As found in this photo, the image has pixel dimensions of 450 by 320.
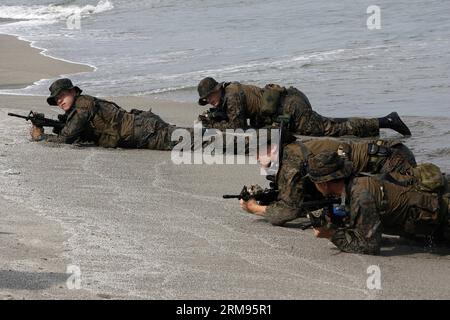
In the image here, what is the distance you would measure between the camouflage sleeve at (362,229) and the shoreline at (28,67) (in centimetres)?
1134

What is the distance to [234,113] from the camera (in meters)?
10.6

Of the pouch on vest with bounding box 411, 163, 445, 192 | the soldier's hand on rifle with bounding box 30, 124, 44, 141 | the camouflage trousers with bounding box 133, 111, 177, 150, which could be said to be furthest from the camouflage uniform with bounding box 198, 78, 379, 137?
the pouch on vest with bounding box 411, 163, 445, 192

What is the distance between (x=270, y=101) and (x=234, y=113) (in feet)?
1.45

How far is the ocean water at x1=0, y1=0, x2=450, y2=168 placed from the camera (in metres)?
14.2

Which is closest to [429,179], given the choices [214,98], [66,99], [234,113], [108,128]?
[234,113]

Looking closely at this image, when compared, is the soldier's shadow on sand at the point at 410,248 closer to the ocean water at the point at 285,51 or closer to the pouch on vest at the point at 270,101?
the ocean water at the point at 285,51

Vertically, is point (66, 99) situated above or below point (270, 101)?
above

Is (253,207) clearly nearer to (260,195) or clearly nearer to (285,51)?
(260,195)

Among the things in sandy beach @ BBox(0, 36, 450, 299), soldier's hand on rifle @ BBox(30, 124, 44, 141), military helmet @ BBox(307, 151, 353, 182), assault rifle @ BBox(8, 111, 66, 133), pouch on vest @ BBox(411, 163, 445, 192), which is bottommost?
sandy beach @ BBox(0, 36, 450, 299)

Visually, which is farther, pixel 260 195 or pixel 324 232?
pixel 260 195

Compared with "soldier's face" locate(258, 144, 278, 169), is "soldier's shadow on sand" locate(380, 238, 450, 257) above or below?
below

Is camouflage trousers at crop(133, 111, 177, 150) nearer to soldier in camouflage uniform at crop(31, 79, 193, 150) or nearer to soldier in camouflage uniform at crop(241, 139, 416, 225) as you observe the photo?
soldier in camouflage uniform at crop(31, 79, 193, 150)

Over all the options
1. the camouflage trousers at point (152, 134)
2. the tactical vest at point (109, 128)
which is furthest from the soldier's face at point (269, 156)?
the tactical vest at point (109, 128)
